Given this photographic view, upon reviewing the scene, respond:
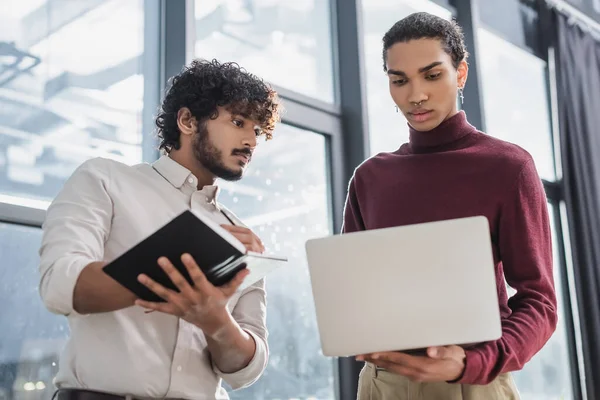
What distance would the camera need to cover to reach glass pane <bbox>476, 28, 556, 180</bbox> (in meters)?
3.90

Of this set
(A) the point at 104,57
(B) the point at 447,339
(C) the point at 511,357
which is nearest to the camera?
(B) the point at 447,339

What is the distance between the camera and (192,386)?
1.30m

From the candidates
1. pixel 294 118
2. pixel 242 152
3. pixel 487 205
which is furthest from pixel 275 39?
pixel 487 205

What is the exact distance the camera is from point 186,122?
1596mm

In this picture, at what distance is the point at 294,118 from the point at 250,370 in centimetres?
143

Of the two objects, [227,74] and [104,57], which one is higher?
[104,57]

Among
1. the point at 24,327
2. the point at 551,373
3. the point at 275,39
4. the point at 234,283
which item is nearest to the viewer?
the point at 234,283

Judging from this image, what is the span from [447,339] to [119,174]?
0.74 m

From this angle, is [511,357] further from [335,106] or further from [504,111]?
[504,111]

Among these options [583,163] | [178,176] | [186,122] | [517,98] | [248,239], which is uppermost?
[517,98]

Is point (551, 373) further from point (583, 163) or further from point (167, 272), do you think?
point (167, 272)

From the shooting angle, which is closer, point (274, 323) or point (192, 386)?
point (192, 386)

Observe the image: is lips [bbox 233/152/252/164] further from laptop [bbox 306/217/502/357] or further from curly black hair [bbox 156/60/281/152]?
laptop [bbox 306/217/502/357]

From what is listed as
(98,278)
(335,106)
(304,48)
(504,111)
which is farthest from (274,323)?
(504,111)
